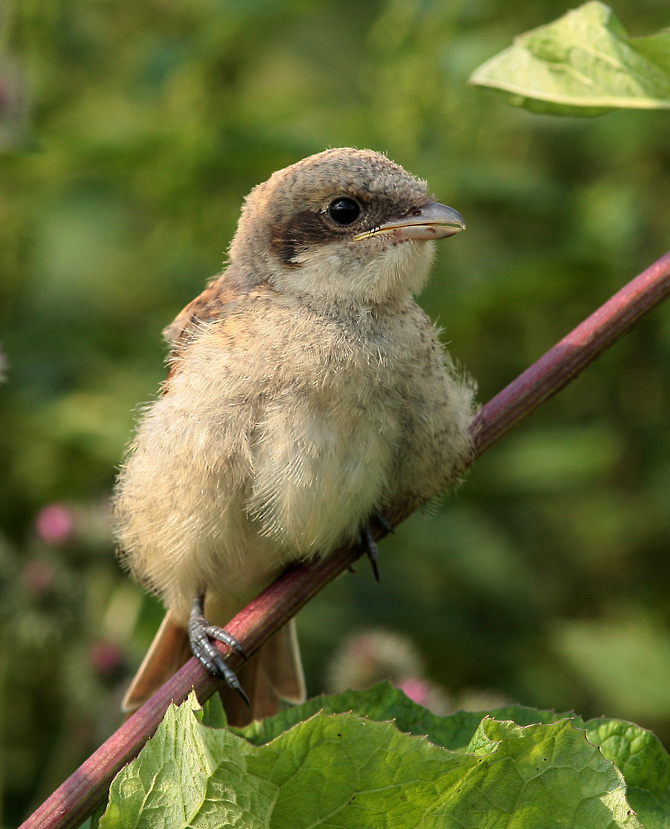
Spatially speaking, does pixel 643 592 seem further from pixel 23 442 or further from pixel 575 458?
pixel 23 442

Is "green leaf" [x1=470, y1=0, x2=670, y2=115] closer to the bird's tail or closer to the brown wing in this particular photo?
the brown wing

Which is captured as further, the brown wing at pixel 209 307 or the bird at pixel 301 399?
the brown wing at pixel 209 307

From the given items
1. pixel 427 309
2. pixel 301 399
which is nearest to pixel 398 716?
pixel 301 399

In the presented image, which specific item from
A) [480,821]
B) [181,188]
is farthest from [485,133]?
[480,821]

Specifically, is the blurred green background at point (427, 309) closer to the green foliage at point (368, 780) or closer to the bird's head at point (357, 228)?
the bird's head at point (357, 228)

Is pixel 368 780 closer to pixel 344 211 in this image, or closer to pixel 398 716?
pixel 398 716

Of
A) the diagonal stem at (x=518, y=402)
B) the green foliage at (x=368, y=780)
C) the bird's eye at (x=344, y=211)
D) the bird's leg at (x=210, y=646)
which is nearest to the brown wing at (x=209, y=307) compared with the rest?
the bird's eye at (x=344, y=211)
